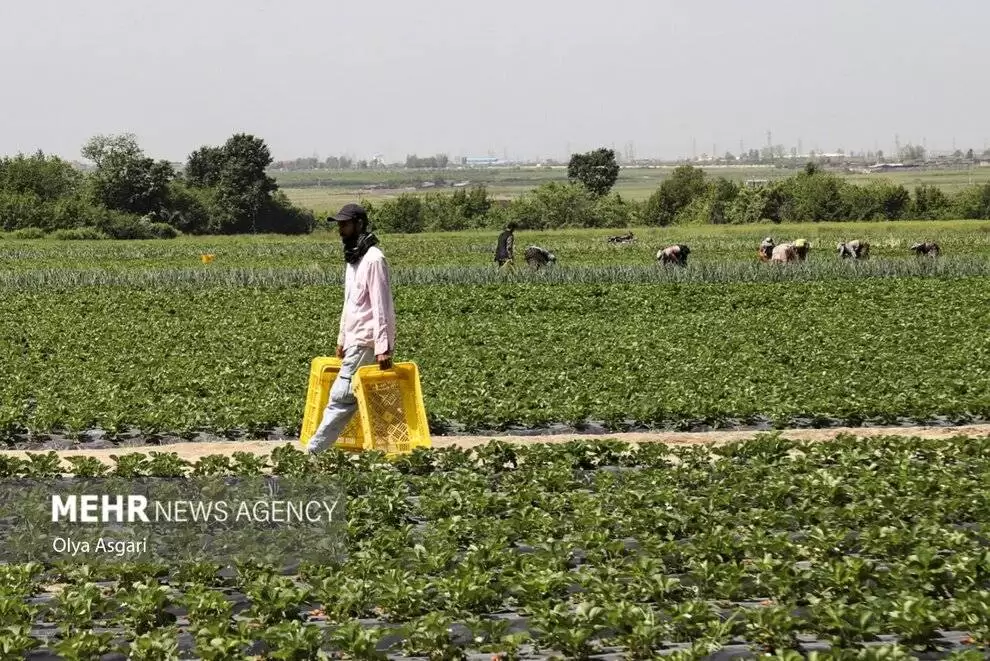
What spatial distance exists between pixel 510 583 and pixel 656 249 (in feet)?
129

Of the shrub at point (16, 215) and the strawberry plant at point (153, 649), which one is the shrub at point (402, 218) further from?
the strawberry plant at point (153, 649)

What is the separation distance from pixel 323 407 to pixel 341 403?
1.88 ft

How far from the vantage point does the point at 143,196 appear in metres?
81.2

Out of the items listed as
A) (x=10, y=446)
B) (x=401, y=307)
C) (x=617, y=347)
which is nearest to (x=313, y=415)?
(x=10, y=446)

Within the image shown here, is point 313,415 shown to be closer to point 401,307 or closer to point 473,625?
point 473,625

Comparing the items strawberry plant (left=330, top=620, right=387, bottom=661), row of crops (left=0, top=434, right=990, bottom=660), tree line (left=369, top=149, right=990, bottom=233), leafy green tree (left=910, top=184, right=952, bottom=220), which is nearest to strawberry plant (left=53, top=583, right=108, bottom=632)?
row of crops (left=0, top=434, right=990, bottom=660)

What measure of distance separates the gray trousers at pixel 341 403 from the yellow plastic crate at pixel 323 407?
214 millimetres

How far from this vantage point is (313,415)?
10.9 m

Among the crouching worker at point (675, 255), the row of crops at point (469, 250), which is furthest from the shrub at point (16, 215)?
the crouching worker at point (675, 255)

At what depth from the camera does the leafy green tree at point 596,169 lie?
12012 centimetres

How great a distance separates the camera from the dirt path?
12.3 meters

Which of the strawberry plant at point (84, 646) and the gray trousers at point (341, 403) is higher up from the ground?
the gray trousers at point (341, 403)

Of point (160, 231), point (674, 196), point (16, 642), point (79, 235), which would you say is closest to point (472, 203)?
point (674, 196)

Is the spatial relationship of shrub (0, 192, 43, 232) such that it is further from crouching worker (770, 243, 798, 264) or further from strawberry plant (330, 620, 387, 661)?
strawberry plant (330, 620, 387, 661)
